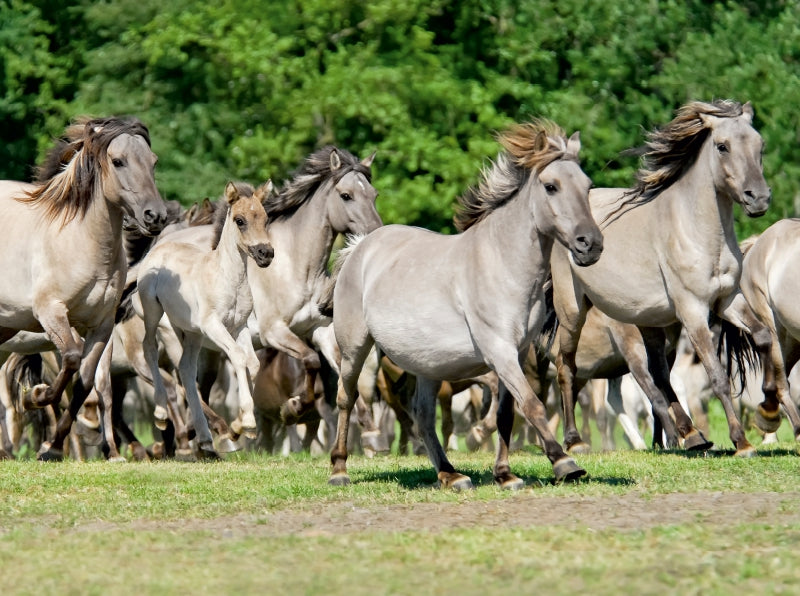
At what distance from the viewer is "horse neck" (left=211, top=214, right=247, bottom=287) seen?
13297 millimetres

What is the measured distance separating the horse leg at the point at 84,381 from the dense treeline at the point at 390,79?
10.1 meters

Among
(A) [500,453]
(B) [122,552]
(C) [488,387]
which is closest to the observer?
(B) [122,552]

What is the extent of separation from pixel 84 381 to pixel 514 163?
16.0ft

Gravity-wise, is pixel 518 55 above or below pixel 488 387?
above

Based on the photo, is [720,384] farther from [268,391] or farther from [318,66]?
[318,66]

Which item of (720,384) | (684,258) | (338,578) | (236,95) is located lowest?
(338,578)

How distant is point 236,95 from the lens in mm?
24562

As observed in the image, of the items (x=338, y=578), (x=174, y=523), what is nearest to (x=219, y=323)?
(x=174, y=523)

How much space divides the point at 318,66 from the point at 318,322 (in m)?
11.8

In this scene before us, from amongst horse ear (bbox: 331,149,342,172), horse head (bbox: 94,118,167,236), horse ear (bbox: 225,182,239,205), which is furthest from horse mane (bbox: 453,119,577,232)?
A: horse ear (bbox: 331,149,342,172)

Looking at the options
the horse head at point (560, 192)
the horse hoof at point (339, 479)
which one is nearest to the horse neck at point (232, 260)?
the horse hoof at point (339, 479)

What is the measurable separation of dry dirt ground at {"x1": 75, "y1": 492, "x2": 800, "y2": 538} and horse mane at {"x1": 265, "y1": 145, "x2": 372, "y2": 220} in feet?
20.4

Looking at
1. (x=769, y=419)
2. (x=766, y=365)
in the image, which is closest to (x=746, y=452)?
(x=769, y=419)

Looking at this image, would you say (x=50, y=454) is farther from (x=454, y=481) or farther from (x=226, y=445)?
(x=454, y=481)
